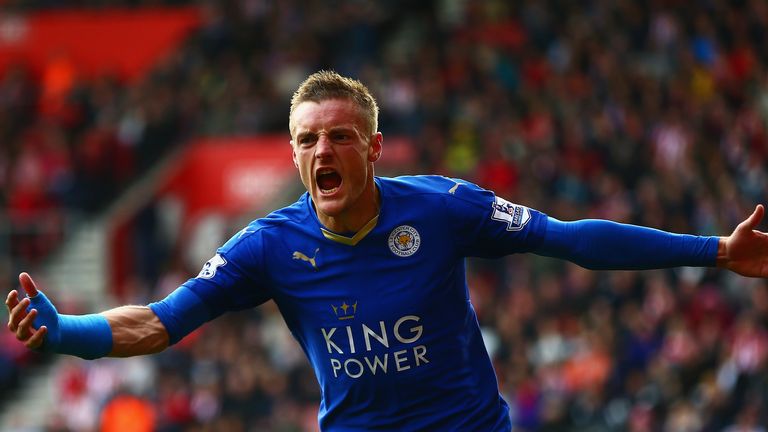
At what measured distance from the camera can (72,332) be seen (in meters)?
5.00

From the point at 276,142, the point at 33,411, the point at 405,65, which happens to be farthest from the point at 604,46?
the point at 33,411

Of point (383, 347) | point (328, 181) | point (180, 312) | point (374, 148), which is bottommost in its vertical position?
point (383, 347)

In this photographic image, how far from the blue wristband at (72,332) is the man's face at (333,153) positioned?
37.6 inches

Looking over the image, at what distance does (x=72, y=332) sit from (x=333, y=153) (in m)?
1.18

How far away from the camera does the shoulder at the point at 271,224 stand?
5414mm

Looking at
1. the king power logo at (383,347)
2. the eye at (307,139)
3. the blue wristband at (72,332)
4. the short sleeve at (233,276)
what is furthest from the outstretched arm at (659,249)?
the blue wristband at (72,332)

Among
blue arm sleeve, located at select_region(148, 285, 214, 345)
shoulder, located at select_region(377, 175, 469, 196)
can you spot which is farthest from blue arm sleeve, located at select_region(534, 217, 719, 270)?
blue arm sleeve, located at select_region(148, 285, 214, 345)

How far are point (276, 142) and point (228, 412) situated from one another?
232 inches

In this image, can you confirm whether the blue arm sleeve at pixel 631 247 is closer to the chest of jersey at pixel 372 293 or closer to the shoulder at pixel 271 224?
the chest of jersey at pixel 372 293

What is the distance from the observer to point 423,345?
17.1ft

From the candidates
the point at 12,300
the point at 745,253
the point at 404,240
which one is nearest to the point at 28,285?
the point at 12,300

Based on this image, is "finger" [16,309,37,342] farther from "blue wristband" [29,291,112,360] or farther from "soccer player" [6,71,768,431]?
"soccer player" [6,71,768,431]

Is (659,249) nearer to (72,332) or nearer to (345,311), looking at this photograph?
(345,311)

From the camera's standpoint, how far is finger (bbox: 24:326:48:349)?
4848 mm
